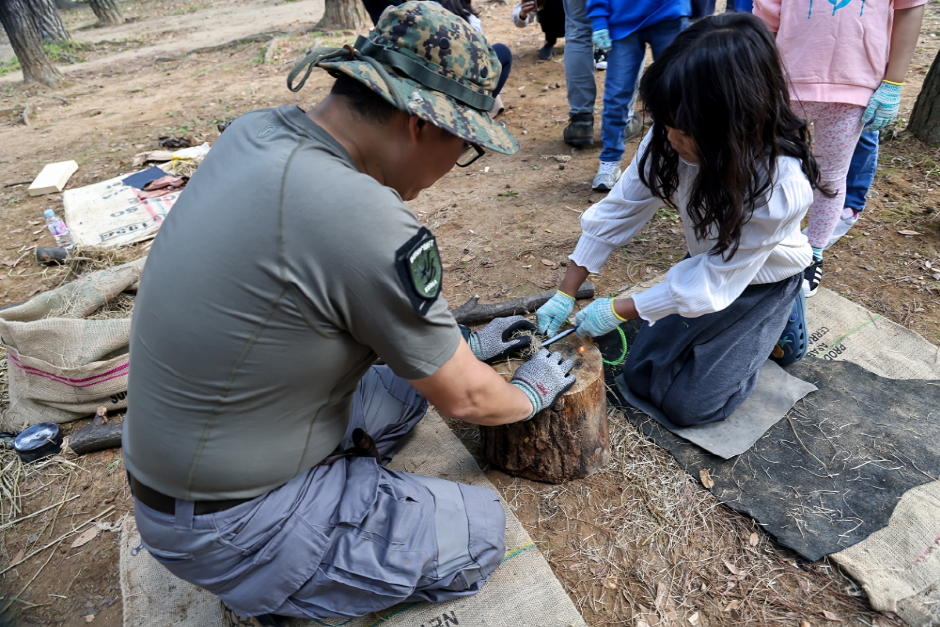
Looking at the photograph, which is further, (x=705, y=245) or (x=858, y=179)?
(x=858, y=179)

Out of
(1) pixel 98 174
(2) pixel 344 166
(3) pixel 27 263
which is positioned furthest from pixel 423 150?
(1) pixel 98 174

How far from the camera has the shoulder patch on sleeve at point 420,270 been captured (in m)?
1.26

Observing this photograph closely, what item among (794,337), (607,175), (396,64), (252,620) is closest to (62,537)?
(252,620)

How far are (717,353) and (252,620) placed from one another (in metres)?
1.94

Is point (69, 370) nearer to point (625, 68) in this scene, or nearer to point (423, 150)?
point (423, 150)

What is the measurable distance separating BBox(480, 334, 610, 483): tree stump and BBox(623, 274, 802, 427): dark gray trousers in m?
0.36

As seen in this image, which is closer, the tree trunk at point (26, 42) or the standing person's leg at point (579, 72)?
the standing person's leg at point (579, 72)

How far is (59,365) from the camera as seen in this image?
8.79 feet

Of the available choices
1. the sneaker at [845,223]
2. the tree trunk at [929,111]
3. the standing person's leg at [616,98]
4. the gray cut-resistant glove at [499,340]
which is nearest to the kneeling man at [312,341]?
the gray cut-resistant glove at [499,340]

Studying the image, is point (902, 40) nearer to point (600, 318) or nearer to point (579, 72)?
point (600, 318)

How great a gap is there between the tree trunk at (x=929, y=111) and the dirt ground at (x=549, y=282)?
111 millimetres

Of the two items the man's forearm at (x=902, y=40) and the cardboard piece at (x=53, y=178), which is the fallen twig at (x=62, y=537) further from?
the cardboard piece at (x=53, y=178)

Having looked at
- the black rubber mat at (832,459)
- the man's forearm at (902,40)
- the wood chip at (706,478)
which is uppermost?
the man's forearm at (902,40)

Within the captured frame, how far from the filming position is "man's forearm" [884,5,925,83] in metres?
2.62
